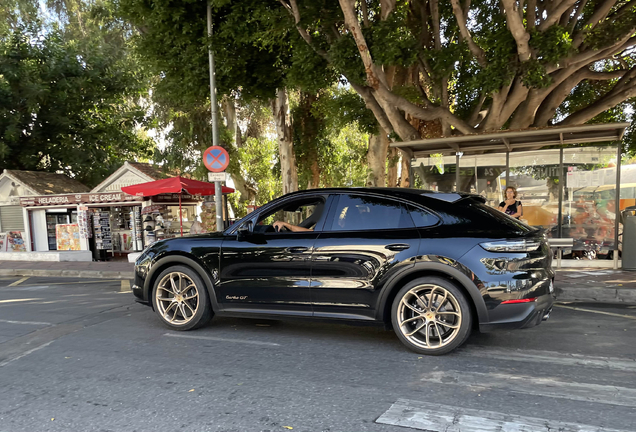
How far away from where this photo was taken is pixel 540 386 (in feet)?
11.7

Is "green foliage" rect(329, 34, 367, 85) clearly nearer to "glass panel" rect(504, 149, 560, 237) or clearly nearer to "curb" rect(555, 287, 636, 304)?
"glass panel" rect(504, 149, 560, 237)

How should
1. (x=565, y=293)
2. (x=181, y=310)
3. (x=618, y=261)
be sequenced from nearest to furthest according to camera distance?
(x=181, y=310) < (x=565, y=293) < (x=618, y=261)

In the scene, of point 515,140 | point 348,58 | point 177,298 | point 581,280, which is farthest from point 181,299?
point 515,140

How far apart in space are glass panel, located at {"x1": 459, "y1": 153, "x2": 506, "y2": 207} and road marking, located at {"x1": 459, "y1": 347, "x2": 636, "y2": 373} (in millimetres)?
6910

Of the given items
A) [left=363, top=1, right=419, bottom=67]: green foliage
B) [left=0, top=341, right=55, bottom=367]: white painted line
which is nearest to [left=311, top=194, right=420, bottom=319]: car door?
[left=0, top=341, right=55, bottom=367]: white painted line

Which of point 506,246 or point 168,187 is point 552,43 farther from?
point 168,187

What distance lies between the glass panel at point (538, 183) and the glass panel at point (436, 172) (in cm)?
115

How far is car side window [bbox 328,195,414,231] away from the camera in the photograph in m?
4.59

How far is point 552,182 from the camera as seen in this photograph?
10.2 m

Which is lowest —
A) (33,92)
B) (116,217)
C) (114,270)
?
(114,270)

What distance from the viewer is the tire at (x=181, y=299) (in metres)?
5.35

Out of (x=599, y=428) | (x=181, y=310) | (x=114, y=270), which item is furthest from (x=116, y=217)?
(x=599, y=428)

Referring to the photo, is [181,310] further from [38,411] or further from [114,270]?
[114,270]

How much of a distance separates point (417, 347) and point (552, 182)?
7379 millimetres
